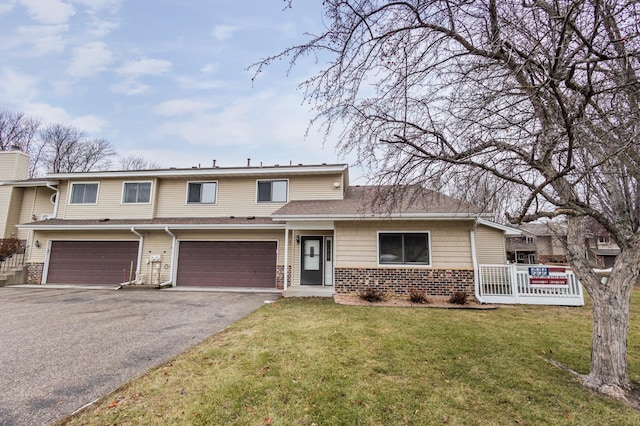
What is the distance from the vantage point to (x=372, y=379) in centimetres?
379

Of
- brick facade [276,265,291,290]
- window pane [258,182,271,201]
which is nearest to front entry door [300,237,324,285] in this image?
brick facade [276,265,291,290]

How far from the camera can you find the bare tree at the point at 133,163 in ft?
102

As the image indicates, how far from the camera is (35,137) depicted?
2725 centimetres

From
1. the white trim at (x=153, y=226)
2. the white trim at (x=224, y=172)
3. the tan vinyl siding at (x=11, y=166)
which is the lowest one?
the white trim at (x=153, y=226)

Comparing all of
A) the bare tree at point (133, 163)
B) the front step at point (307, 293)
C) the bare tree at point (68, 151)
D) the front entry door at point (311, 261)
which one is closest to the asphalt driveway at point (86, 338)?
the front step at point (307, 293)

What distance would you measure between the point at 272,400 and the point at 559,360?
4614 millimetres

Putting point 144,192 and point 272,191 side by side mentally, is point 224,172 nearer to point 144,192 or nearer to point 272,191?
point 272,191

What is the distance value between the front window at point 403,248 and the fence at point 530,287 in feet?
6.37

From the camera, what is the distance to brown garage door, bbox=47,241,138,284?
42.1 ft

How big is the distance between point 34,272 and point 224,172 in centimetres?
1010

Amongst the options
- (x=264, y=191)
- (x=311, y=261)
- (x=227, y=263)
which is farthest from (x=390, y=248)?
(x=227, y=263)

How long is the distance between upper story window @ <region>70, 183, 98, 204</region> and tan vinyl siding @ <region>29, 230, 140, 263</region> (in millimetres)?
1570

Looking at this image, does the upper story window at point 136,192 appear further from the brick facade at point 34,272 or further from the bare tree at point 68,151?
the bare tree at point 68,151

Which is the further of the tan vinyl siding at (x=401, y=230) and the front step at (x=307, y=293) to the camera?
the front step at (x=307, y=293)
